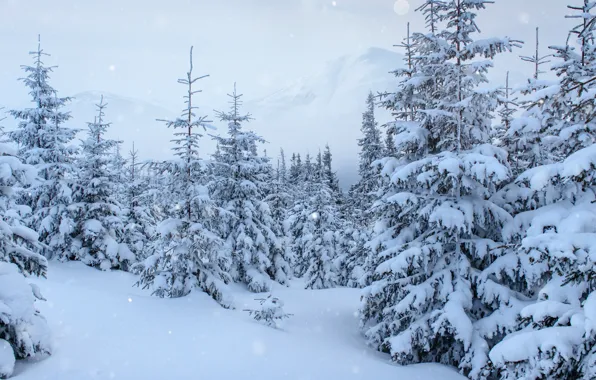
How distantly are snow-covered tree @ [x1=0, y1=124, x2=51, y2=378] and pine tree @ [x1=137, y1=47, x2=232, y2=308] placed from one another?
19.3 ft

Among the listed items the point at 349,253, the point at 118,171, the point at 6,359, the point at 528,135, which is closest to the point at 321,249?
the point at 349,253

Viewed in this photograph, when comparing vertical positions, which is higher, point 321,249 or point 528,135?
point 528,135

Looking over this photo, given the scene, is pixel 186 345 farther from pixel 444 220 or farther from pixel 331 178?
pixel 331 178

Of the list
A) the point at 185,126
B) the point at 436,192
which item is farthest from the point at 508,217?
the point at 185,126

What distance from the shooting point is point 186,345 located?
10.1 m

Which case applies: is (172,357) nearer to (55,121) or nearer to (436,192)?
(436,192)

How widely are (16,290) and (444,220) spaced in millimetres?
9986

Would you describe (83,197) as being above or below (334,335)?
above

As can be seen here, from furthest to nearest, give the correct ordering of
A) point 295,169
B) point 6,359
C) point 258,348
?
point 295,169 → point 258,348 → point 6,359

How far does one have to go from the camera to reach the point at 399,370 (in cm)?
1062

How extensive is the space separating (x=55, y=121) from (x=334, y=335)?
63.0 ft

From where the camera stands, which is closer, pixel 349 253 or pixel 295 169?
pixel 349 253

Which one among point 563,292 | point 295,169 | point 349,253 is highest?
point 295,169

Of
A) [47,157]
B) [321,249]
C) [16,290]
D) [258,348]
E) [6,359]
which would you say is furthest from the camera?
[321,249]
